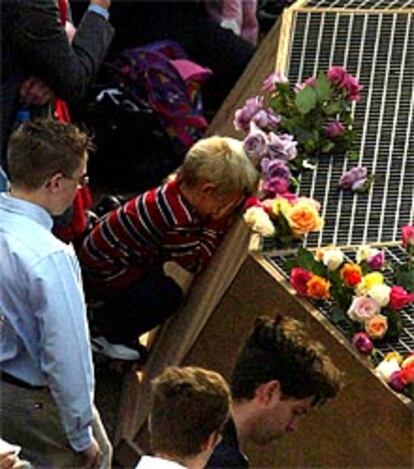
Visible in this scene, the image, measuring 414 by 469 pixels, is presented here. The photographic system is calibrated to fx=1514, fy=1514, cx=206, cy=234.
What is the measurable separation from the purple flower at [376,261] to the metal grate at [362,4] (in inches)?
62.5

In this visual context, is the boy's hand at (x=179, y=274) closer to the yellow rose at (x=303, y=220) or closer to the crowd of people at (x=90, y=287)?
the crowd of people at (x=90, y=287)

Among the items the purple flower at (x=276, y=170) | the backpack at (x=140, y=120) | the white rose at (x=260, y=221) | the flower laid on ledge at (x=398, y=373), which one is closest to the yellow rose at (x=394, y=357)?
the flower laid on ledge at (x=398, y=373)

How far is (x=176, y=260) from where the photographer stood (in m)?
4.89

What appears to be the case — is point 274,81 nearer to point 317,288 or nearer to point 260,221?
point 260,221

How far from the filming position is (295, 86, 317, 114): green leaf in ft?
16.3

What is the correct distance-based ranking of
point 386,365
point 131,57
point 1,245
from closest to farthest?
point 1,245
point 386,365
point 131,57

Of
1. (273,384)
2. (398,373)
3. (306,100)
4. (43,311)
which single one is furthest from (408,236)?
(43,311)

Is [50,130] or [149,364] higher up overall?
[50,130]

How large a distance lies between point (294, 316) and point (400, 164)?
2.94 ft

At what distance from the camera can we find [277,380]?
11.0ft

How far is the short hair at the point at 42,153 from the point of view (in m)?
3.67

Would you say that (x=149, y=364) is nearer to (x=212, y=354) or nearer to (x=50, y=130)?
(x=212, y=354)

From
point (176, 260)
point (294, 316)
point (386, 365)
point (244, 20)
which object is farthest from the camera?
point (244, 20)

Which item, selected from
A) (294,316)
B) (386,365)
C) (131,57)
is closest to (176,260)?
(294,316)
